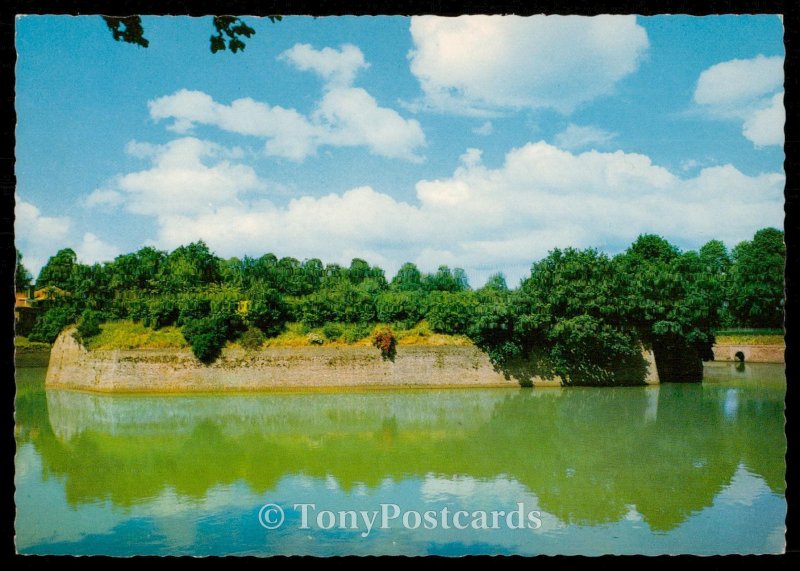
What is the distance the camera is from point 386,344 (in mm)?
19500

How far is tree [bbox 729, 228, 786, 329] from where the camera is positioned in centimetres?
2573

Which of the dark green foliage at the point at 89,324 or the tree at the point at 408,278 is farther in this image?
the tree at the point at 408,278

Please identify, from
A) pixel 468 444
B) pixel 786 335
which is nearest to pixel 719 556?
pixel 786 335

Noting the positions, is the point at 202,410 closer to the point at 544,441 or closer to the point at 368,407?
the point at 368,407

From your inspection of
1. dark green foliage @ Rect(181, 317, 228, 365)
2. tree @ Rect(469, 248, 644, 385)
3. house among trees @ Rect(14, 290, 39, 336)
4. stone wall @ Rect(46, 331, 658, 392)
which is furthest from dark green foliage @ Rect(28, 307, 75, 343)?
tree @ Rect(469, 248, 644, 385)

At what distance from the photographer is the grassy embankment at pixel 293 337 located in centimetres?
1966

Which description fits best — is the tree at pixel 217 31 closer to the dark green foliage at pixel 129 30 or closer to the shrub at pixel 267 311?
the dark green foliage at pixel 129 30

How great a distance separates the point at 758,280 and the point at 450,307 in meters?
15.5

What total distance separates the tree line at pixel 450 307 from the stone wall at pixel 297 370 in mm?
526

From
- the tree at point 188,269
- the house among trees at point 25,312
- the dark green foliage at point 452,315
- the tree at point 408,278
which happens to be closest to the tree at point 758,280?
the dark green foliage at point 452,315

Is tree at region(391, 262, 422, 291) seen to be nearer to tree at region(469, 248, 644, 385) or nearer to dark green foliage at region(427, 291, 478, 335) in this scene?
dark green foliage at region(427, 291, 478, 335)

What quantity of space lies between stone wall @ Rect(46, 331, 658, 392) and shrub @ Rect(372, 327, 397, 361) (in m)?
0.20
